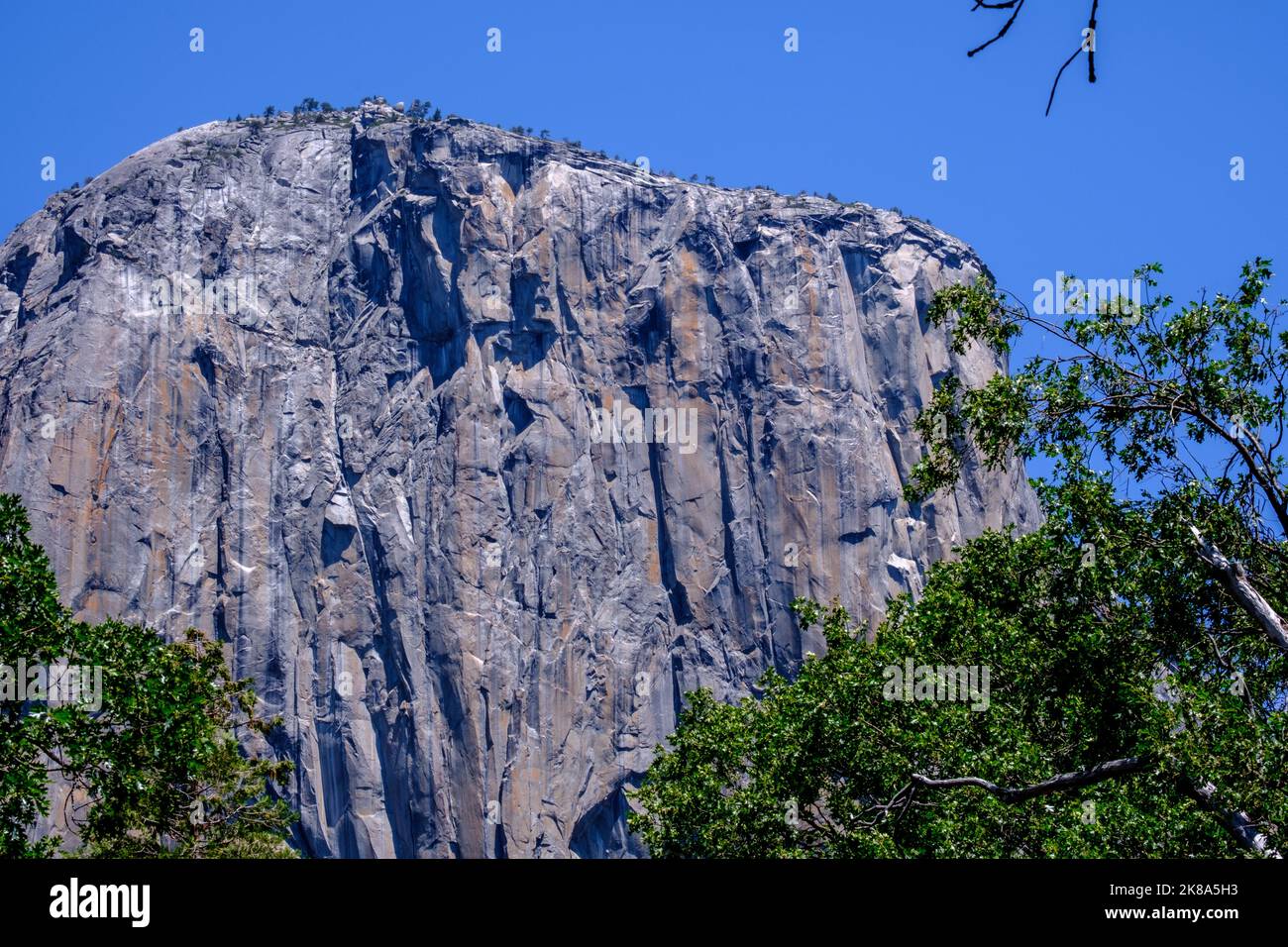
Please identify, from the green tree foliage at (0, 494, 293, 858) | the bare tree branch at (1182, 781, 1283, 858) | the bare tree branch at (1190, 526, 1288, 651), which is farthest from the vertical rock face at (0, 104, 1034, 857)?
the bare tree branch at (1190, 526, 1288, 651)

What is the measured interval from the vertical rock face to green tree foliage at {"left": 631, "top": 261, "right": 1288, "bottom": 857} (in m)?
93.7

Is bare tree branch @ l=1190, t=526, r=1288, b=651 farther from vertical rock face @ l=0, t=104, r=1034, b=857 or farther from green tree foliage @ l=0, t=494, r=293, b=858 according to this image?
vertical rock face @ l=0, t=104, r=1034, b=857

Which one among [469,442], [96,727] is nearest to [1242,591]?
[96,727]

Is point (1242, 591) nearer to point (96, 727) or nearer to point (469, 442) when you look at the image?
point (96, 727)

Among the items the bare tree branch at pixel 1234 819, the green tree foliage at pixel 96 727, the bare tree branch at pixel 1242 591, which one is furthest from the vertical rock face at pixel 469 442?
the bare tree branch at pixel 1242 591

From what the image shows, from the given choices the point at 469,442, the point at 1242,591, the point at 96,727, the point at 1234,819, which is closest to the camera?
the point at 1242,591

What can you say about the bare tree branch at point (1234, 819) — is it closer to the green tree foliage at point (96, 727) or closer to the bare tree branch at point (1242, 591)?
the bare tree branch at point (1242, 591)

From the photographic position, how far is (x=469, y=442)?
131250 mm

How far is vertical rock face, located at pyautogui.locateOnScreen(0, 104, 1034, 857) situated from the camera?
405ft

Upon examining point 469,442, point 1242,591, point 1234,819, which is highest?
point 469,442

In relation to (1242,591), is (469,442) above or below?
above

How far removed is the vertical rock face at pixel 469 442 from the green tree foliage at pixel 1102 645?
3690 inches

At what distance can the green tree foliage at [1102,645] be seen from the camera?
801 inches

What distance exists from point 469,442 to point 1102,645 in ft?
364
